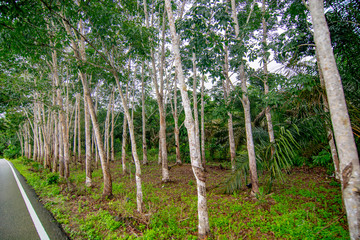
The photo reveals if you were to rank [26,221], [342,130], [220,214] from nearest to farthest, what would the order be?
[342,130] → [26,221] → [220,214]

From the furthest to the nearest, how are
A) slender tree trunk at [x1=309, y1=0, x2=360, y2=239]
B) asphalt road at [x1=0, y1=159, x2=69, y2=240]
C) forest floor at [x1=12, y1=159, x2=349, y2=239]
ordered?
asphalt road at [x1=0, y1=159, x2=69, y2=240] < forest floor at [x1=12, y1=159, x2=349, y2=239] < slender tree trunk at [x1=309, y1=0, x2=360, y2=239]

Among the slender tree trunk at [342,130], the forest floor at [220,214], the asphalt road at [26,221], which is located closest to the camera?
the slender tree trunk at [342,130]

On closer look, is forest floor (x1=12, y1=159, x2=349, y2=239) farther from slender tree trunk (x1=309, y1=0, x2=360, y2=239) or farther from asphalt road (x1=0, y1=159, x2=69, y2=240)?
slender tree trunk (x1=309, y1=0, x2=360, y2=239)

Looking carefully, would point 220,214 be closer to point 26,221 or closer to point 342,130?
point 342,130

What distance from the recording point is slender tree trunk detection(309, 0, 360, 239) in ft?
6.78

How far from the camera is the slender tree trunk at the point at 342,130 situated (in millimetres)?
2066

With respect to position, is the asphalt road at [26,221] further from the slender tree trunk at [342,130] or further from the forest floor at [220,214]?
the slender tree trunk at [342,130]

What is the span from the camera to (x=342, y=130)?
7.36 feet

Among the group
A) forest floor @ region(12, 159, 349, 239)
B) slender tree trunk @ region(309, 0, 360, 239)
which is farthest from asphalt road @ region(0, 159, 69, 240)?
slender tree trunk @ region(309, 0, 360, 239)

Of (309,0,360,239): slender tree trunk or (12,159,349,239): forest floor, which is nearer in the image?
(309,0,360,239): slender tree trunk

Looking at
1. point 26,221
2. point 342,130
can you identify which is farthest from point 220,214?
point 26,221

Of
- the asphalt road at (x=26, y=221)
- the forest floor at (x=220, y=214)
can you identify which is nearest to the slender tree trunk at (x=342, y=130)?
the forest floor at (x=220, y=214)

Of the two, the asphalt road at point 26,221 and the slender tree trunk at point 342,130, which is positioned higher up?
the slender tree trunk at point 342,130

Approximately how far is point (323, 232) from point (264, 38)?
281 inches
